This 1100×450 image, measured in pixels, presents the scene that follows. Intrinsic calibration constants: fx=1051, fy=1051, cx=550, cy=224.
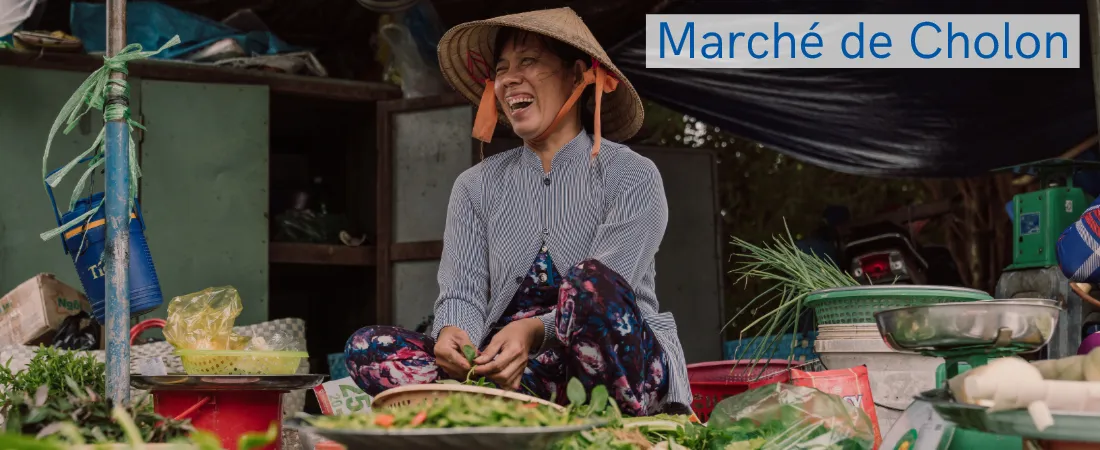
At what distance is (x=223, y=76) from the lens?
4.88 meters

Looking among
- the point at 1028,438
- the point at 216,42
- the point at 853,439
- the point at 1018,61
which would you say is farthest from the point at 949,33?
the point at 216,42

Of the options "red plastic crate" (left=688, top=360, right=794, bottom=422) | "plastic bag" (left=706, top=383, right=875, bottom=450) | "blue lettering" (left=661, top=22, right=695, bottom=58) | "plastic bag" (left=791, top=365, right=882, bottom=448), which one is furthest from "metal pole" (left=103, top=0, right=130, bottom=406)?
"blue lettering" (left=661, top=22, right=695, bottom=58)

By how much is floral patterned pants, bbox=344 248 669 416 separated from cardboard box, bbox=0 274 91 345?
182 cm

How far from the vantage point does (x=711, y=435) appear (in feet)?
7.35

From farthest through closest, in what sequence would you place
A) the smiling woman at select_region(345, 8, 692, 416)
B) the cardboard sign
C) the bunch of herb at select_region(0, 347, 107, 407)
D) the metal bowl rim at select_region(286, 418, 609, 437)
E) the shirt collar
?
1. the cardboard sign
2. the shirt collar
3. the bunch of herb at select_region(0, 347, 107, 407)
4. the smiling woman at select_region(345, 8, 692, 416)
5. the metal bowl rim at select_region(286, 418, 609, 437)

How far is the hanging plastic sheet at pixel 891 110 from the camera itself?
16.0 feet

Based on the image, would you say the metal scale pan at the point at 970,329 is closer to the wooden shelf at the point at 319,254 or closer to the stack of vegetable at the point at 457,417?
the stack of vegetable at the point at 457,417

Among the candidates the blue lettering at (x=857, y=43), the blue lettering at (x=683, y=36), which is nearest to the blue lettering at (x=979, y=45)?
the blue lettering at (x=857, y=43)

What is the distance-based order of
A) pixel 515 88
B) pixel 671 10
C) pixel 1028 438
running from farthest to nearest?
pixel 671 10
pixel 515 88
pixel 1028 438

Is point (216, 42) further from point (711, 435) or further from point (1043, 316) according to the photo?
point (1043, 316)

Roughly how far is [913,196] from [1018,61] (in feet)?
13.8

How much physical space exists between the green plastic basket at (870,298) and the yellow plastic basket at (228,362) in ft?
4.60

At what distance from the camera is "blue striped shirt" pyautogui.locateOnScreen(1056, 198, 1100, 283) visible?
320 centimetres

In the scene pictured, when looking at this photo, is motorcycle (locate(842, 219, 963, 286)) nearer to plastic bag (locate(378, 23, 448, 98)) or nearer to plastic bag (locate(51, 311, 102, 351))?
plastic bag (locate(378, 23, 448, 98))
